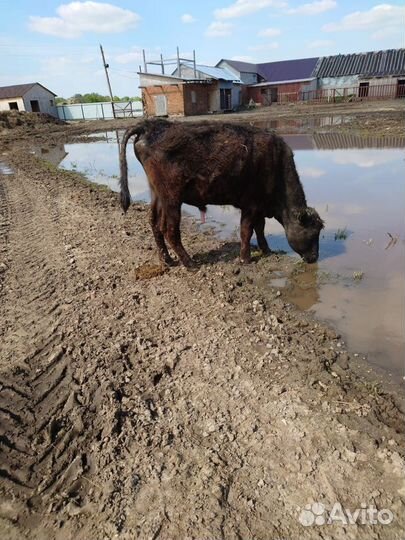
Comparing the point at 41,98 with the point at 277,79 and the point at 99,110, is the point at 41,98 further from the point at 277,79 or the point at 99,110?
the point at 277,79

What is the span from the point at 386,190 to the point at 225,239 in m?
4.72

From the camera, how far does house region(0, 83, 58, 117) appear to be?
154 ft

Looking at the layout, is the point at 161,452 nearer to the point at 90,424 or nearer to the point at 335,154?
the point at 90,424

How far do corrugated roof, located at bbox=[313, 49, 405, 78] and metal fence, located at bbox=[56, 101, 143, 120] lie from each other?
23.1 meters

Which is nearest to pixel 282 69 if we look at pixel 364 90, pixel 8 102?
pixel 364 90

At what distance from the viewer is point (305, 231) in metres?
5.90

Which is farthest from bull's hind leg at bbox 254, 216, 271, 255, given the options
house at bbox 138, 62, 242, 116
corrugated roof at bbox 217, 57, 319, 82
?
corrugated roof at bbox 217, 57, 319, 82

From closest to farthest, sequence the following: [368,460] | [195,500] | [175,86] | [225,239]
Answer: [195,500] → [368,460] → [225,239] → [175,86]

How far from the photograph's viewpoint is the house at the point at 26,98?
154 feet

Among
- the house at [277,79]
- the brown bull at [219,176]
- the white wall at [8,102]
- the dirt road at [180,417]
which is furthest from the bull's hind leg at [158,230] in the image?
the white wall at [8,102]

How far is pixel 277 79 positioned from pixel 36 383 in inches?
2202

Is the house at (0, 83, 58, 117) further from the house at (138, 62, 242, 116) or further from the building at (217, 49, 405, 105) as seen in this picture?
Result: the building at (217, 49, 405, 105)

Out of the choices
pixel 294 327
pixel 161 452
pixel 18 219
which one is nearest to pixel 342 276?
pixel 294 327

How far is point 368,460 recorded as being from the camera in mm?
2693
